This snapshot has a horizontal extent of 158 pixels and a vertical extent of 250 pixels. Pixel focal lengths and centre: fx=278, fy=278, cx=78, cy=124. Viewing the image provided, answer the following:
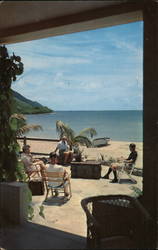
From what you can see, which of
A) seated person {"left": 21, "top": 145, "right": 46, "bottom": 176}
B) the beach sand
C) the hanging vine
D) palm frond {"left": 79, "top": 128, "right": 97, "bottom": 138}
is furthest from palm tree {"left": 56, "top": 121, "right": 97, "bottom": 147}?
the hanging vine

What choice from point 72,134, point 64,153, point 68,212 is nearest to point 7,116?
point 68,212

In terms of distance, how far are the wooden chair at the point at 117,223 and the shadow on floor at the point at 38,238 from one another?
338 mm

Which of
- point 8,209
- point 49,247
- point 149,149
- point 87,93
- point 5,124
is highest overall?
point 87,93

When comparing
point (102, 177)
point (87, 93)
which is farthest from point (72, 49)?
point (102, 177)

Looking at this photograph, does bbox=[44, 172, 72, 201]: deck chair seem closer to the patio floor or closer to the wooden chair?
the patio floor

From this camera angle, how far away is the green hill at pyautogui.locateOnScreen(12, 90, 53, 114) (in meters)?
3.23

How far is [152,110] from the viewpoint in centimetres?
228

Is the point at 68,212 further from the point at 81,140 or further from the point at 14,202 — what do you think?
the point at 81,140

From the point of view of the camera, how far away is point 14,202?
2926 mm

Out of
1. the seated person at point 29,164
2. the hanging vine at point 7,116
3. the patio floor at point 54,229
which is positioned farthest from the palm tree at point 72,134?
the hanging vine at point 7,116

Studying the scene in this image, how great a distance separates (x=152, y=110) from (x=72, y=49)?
1715 mm

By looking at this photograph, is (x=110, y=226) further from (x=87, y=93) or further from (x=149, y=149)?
(x=87, y=93)

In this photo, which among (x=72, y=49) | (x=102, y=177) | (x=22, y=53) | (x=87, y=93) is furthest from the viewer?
(x=102, y=177)

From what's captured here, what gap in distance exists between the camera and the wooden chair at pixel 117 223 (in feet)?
7.02
